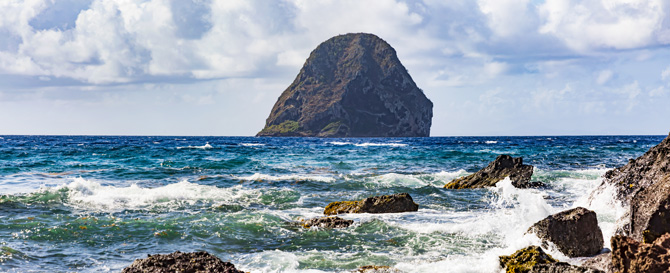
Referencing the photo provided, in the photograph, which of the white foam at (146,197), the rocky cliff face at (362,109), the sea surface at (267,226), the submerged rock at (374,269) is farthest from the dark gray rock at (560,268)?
the rocky cliff face at (362,109)

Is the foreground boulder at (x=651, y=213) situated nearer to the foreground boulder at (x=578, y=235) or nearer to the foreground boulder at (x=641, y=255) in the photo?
the foreground boulder at (x=578, y=235)

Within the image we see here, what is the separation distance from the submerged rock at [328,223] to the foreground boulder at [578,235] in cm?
530

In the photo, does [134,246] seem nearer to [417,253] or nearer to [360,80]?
[417,253]

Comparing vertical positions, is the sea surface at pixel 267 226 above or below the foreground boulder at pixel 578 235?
below

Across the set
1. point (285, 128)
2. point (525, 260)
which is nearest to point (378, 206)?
point (525, 260)

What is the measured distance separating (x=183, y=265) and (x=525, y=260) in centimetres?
485

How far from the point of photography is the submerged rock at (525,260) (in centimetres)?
714

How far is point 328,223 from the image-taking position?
1246 centimetres

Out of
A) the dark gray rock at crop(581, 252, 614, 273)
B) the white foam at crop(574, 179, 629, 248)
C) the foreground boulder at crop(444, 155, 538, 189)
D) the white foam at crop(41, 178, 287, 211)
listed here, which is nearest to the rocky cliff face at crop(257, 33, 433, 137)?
the foreground boulder at crop(444, 155, 538, 189)

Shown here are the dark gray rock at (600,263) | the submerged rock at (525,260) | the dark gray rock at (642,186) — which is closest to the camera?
the dark gray rock at (600,263)

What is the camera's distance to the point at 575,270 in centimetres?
602

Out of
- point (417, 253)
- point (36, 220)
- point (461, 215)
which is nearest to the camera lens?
point (417, 253)

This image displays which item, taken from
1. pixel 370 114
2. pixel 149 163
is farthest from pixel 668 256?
pixel 370 114

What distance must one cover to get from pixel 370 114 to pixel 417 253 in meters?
182
